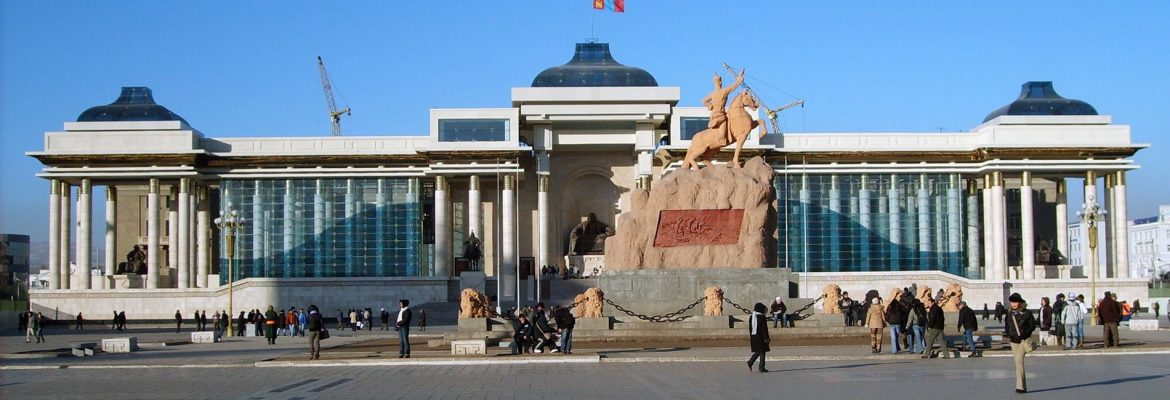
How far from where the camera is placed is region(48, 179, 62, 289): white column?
76.5 m

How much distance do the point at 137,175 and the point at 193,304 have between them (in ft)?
28.0

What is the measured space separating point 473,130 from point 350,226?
9.48m

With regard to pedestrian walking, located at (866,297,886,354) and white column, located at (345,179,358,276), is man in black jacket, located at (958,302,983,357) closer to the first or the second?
pedestrian walking, located at (866,297,886,354)

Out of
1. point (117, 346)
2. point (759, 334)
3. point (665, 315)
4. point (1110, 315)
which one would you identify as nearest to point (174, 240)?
point (117, 346)

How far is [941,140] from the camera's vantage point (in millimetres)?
79938

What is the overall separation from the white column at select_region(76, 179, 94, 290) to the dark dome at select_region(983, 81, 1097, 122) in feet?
179

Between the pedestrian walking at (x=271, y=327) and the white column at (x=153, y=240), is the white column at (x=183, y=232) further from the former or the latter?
the pedestrian walking at (x=271, y=327)

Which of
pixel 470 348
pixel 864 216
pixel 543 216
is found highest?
pixel 543 216

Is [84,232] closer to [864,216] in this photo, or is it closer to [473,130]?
[473,130]

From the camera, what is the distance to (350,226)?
80312mm

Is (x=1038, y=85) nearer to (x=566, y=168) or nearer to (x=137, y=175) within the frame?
(x=566, y=168)

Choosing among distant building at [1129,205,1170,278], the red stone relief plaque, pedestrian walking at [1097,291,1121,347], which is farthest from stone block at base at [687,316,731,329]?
distant building at [1129,205,1170,278]

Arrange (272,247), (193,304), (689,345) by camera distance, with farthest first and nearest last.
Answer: (272,247), (193,304), (689,345)

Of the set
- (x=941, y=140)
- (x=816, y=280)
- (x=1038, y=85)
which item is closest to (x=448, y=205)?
(x=816, y=280)
